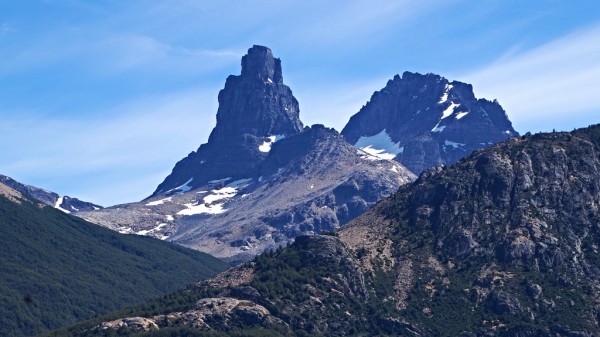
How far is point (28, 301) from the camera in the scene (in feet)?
459

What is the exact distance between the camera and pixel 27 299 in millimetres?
140875

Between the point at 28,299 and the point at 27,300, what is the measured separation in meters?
1.59

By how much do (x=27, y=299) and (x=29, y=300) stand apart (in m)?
2.63

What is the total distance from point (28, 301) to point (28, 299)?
957 millimetres

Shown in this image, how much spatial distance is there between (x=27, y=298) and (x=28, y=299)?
311cm

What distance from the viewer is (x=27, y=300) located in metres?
141

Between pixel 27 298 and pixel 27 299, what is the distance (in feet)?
4.21

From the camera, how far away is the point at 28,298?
140 meters

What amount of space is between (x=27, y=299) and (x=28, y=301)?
942 millimetres

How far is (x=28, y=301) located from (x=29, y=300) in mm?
1723

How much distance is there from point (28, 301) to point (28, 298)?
14.3 inches

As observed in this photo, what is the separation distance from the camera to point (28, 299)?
139 metres

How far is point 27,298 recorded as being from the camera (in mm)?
142125
